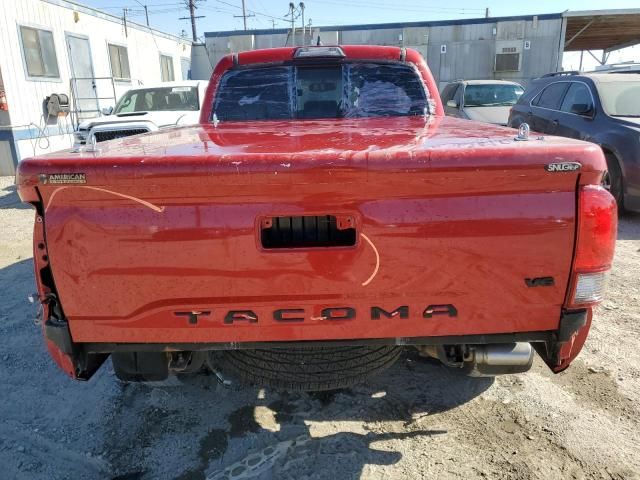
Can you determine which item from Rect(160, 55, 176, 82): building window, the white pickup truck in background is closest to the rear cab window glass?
the white pickup truck in background

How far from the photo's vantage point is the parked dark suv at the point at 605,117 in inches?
258

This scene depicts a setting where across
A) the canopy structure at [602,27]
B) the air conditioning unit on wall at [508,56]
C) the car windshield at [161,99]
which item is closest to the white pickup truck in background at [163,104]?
the car windshield at [161,99]

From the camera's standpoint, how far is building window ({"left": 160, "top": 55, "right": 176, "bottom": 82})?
62.8 feet

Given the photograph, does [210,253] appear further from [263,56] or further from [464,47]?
[464,47]

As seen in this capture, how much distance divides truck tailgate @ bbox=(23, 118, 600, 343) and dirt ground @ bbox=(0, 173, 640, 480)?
83 cm

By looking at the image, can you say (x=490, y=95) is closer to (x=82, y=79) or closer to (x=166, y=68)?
(x=82, y=79)

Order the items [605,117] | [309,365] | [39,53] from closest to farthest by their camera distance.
Result: [309,365] < [605,117] < [39,53]

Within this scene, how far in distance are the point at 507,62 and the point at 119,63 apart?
16983mm

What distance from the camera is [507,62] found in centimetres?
2281

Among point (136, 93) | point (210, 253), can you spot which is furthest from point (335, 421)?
point (136, 93)

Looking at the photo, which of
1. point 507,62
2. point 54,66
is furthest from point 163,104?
point 507,62

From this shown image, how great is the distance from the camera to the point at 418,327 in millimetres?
1938

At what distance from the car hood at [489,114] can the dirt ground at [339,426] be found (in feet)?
29.2

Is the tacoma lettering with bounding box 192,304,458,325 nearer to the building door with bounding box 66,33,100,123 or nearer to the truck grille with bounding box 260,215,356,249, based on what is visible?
the truck grille with bounding box 260,215,356,249
